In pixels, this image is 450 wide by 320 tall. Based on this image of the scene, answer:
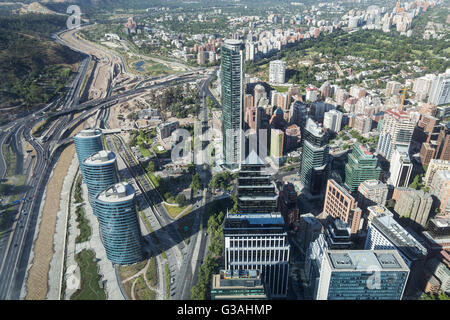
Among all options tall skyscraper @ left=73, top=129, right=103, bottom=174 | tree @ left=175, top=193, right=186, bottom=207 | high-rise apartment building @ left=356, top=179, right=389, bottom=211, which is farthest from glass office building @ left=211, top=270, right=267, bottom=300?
tall skyscraper @ left=73, top=129, right=103, bottom=174

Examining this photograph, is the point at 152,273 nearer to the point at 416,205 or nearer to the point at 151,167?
the point at 151,167

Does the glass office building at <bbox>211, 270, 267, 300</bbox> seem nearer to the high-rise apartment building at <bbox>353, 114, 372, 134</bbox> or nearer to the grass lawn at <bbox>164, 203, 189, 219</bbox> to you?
the grass lawn at <bbox>164, 203, 189, 219</bbox>

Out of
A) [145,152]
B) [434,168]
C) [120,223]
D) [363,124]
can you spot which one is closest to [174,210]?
[120,223]

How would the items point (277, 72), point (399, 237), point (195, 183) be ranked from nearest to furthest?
1. point (399, 237)
2. point (195, 183)
3. point (277, 72)

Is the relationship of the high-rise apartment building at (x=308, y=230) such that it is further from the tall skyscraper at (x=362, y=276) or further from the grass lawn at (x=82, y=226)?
the grass lawn at (x=82, y=226)

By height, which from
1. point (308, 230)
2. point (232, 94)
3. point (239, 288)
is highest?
point (232, 94)
